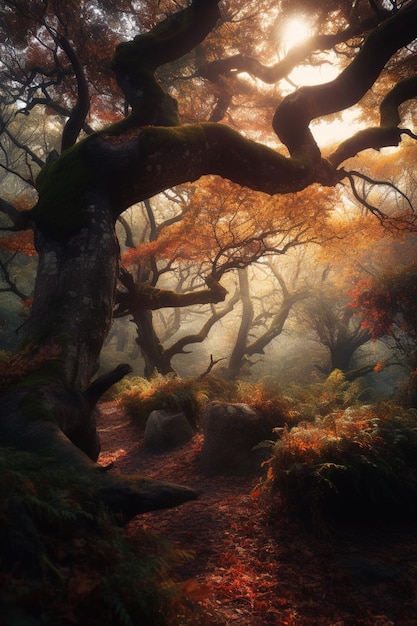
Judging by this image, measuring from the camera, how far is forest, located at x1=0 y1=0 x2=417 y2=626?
2.18 m

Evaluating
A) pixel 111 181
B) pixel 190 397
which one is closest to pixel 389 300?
pixel 190 397

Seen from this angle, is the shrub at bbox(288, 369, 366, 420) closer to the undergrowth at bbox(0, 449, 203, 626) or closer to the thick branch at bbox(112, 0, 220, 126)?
the undergrowth at bbox(0, 449, 203, 626)

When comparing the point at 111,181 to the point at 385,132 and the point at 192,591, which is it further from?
the point at 385,132

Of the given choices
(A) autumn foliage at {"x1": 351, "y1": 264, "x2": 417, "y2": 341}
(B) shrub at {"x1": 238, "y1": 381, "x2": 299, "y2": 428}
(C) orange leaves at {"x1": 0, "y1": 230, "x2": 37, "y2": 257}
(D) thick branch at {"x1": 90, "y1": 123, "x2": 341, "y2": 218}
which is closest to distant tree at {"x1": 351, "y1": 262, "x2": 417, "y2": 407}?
(A) autumn foliage at {"x1": 351, "y1": 264, "x2": 417, "y2": 341}

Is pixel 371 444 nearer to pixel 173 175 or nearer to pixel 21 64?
pixel 173 175

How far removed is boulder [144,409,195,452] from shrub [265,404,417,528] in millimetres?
3635

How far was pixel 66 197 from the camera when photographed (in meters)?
5.35

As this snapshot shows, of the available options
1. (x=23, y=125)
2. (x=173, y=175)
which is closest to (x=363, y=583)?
(x=173, y=175)

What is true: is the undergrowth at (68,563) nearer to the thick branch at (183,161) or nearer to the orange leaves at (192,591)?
the orange leaves at (192,591)

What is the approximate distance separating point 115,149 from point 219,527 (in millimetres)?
5660

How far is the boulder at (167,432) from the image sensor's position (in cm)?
787

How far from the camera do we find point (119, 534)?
2.26 metres

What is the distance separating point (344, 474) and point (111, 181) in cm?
545

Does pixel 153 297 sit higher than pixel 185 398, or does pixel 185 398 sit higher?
pixel 153 297
